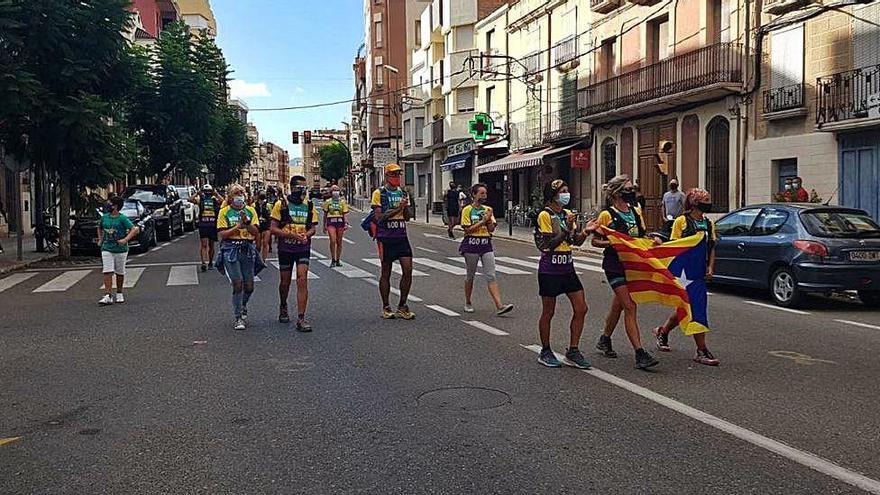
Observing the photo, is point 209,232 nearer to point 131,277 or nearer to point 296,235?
point 131,277

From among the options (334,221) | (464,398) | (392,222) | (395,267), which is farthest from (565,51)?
(464,398)

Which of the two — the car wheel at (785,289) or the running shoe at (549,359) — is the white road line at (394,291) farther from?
the car wheel at (785,289)

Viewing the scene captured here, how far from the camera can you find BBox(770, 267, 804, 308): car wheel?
37.6ft

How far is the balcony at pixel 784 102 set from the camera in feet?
64.1

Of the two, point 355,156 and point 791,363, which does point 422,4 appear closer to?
point 355,156

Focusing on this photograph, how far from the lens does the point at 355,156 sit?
144 metres

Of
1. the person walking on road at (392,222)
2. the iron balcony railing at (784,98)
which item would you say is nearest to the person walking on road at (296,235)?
the person walking on road at (392,222)

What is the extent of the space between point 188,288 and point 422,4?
69.9m

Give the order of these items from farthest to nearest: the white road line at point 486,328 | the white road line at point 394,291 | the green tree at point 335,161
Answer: the green tree at point 335,161
the white road line at point 394,291
the white road line at point 486,328

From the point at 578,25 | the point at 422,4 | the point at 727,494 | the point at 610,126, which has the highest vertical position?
the point at 422,4

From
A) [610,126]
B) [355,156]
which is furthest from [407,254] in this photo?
[355,156]

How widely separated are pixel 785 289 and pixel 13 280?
548 inches

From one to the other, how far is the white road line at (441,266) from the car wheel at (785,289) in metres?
6.10

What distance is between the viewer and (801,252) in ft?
37.3
